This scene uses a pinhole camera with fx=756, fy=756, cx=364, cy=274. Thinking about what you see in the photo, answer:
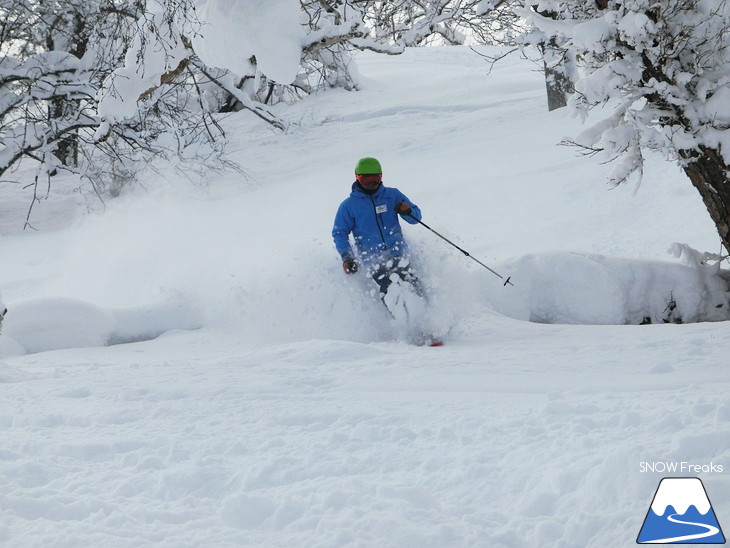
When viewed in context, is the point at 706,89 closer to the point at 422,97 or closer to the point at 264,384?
the point at 264,384

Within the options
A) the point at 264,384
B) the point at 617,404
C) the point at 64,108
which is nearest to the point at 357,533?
the point at 617,404

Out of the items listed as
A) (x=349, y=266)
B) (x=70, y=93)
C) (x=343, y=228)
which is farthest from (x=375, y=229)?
(x=70, y=93)

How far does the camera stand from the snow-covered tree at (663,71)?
577cm

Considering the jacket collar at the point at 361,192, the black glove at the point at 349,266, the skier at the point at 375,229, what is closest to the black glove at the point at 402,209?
the skier at the point at 375,229

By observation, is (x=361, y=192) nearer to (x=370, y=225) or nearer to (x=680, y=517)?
(x=370, y=225)

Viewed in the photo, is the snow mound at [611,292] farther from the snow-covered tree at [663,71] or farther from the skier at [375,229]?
the snow-covered tree at [663,71]

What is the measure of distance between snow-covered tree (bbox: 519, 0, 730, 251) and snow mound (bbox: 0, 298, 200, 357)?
479 centimetres

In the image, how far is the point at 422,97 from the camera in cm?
2250

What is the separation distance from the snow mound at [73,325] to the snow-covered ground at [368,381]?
2 centimetres

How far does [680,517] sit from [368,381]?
8.46 feet

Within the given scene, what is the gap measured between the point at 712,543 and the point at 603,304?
18.8 feet

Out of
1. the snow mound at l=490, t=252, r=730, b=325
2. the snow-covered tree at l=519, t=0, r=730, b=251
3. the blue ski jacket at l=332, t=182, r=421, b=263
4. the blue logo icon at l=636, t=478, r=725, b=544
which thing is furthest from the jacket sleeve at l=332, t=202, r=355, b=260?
the blue logo icon at l=636, t=478, r=725, b=544

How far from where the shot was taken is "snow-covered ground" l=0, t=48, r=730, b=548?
3.16m

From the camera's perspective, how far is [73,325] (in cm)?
772
